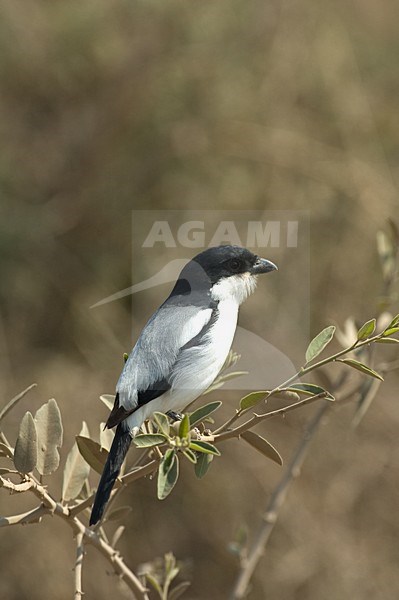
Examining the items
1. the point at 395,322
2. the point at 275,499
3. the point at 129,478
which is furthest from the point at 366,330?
the point at 275,499

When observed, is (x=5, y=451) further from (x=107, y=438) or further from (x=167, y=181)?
(x=167, y=181)

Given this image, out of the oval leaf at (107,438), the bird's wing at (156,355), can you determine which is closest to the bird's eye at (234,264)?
the bird's wing at (156,355)

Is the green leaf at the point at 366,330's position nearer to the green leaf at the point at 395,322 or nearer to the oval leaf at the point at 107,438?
the green leaf at the point at 395,322

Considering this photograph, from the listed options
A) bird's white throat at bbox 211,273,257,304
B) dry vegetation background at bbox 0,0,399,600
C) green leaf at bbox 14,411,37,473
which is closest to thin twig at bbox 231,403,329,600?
bird's white throat at bbox 211,273,257,304

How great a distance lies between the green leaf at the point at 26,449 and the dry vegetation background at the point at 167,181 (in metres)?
3.11

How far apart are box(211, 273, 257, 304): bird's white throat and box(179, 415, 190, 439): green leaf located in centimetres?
91

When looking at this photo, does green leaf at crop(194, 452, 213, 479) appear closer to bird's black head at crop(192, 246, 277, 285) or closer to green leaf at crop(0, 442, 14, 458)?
green leaf at crop(0, 442, 14, 458)

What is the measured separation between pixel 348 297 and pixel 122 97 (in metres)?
1.89

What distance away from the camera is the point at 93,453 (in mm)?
1615

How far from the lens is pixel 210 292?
2.31 meters

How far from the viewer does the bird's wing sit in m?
1.83

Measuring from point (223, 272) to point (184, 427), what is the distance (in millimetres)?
982

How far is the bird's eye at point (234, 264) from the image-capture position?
2354 mm

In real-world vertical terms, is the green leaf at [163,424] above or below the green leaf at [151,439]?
above
